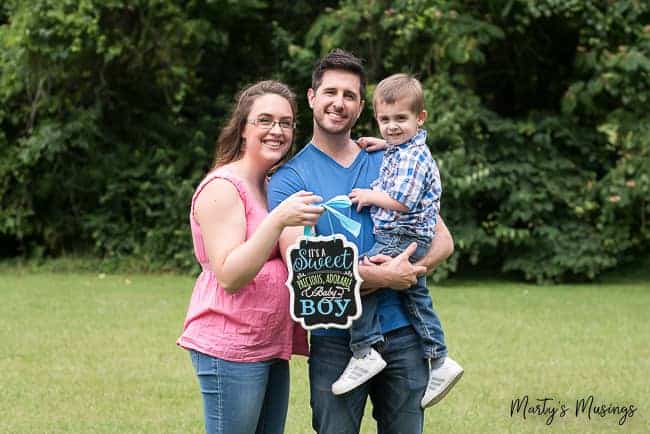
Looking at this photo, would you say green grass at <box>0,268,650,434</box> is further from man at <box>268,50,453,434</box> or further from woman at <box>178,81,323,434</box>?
woman at <box>178,81,323,434</box>

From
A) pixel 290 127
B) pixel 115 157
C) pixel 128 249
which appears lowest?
pixel 128 249

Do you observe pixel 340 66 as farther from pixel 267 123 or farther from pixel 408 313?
pixel 408 313

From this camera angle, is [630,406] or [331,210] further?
[630,406]

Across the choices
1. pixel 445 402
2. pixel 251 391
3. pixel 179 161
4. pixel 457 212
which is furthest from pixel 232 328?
pixel 179 161

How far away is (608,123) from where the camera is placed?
1214 cm

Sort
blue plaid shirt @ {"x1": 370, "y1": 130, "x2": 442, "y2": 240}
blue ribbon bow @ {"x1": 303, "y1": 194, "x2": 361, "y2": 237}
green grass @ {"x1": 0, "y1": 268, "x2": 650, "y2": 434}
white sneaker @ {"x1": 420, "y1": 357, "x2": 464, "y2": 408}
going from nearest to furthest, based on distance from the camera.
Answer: blue ribbon bow @ {"x1": 303, "y1": 194, "x2": 361, "y2": 237}
blue plaid shirt @ {"x1": 370, "y1": 130, "x2": 442, "y2": 240}
white sneaker @ {"x1": 420, "y1": 357, "x2": 464, "y2": 408}
green grass @ {"x1": 0, "y1": 268, "x2": 650, "y2": 434}

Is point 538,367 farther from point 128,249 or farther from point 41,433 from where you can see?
point 128,249

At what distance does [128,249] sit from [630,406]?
27.8ft

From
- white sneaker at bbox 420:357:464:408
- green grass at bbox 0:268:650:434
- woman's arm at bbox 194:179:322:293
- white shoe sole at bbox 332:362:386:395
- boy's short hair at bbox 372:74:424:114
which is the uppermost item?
boy's short hair at bbox 372:74:424:114

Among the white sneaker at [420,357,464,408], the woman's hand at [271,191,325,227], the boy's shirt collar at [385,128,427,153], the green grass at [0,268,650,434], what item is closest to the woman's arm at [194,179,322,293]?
the woman's hand at [271,191,325,227]

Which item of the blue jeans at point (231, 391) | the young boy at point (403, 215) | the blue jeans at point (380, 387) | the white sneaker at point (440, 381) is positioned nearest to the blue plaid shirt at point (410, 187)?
the young boy at point (403, 215)

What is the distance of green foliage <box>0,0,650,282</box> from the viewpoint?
1159cm

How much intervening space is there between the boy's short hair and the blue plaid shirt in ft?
0.40

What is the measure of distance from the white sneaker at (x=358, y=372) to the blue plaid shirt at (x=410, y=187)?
45cm
